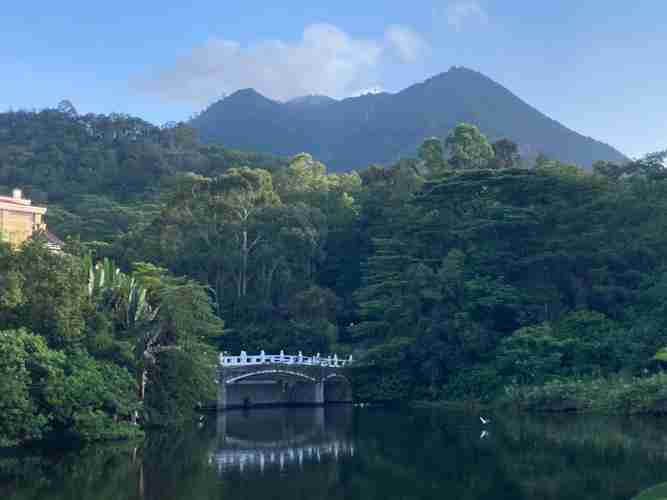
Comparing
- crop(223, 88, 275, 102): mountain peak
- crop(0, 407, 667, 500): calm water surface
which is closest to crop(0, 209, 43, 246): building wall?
crop(0, 407, 667, 500): calm water surface

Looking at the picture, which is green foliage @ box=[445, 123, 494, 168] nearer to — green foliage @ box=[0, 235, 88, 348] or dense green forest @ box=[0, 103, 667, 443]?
dense green forest @ box=[0, 103, 667, 443]

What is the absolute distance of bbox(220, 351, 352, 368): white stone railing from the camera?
41250 millimetres

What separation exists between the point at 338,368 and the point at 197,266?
1087 cm

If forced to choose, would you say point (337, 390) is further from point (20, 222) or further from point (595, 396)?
point (20, 222)

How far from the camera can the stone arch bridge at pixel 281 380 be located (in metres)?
41.5

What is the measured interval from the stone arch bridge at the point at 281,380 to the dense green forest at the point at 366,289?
62.8 inches

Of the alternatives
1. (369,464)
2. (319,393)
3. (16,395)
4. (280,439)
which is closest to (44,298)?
(16,395)

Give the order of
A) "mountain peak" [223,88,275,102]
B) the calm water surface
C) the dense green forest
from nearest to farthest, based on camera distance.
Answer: the calm water surface → the dense green forest → "mountain peak" [223,88,275,102]

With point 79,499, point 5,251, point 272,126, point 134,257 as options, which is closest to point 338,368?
point 134,257

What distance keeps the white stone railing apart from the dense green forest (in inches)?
47.5

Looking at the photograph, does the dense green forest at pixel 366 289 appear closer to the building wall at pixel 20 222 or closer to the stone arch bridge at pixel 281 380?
the stone arch bridge at pixel 281 380

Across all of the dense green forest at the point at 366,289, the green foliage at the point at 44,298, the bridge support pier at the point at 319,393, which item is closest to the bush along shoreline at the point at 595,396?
the dense green forest at the point at 366,289

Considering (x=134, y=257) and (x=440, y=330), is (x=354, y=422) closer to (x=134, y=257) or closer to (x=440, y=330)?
(x=440, y=330)

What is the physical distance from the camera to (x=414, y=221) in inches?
1919
